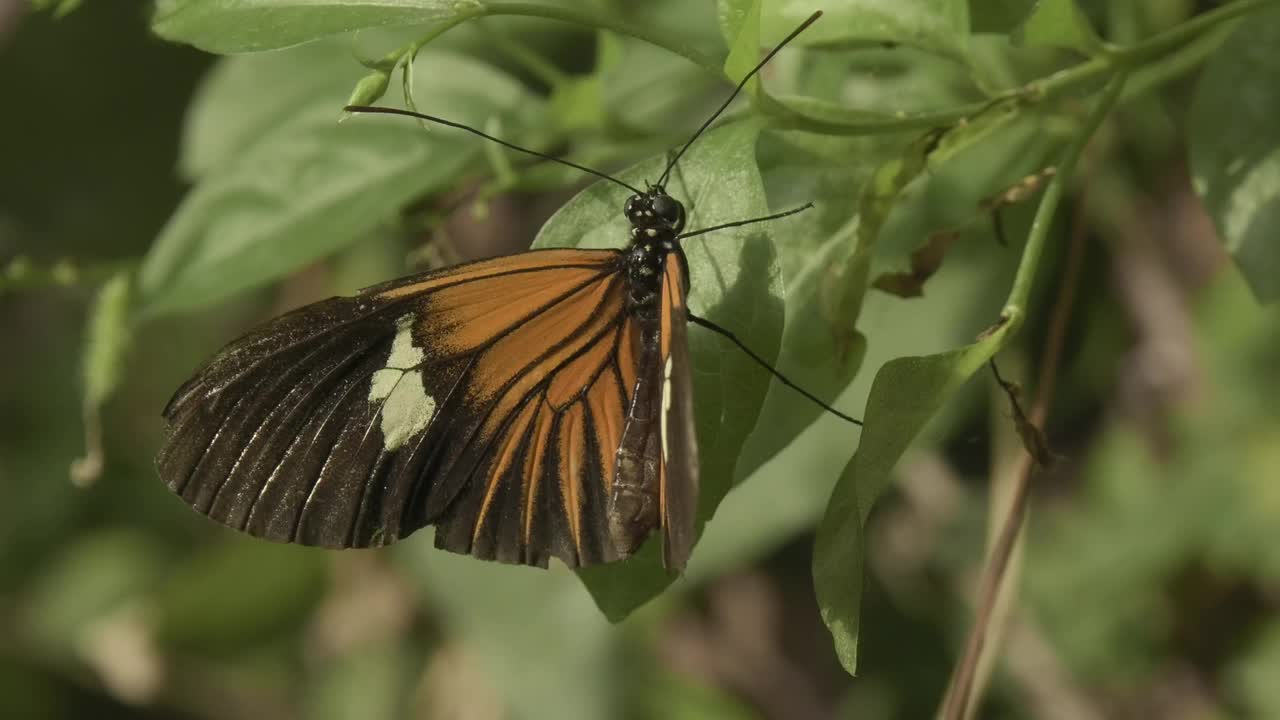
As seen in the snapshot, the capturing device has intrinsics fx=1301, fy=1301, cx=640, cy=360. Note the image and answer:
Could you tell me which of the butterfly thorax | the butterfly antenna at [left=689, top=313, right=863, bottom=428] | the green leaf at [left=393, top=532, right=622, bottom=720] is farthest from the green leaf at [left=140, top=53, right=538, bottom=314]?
the green leaf at [left=393, top=532, right=622, bottom=720]

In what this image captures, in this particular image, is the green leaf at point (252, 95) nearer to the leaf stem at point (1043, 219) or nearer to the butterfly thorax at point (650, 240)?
the butterfly thorax at point (650, 240)

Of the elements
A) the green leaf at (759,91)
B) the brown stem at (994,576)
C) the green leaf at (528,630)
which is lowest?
the green leaf at (528,630)

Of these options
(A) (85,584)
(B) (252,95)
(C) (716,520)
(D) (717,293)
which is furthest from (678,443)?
(A) (85,584)

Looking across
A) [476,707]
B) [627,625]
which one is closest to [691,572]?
[627,625]

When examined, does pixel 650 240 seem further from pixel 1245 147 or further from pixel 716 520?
pixel 716 520

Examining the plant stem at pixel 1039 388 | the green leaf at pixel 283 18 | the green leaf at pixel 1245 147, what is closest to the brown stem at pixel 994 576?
the plant stem at pixel 1039 388

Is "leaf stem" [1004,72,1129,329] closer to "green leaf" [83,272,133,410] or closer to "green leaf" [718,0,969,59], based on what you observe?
"green leaf" [718,0,969,59]
